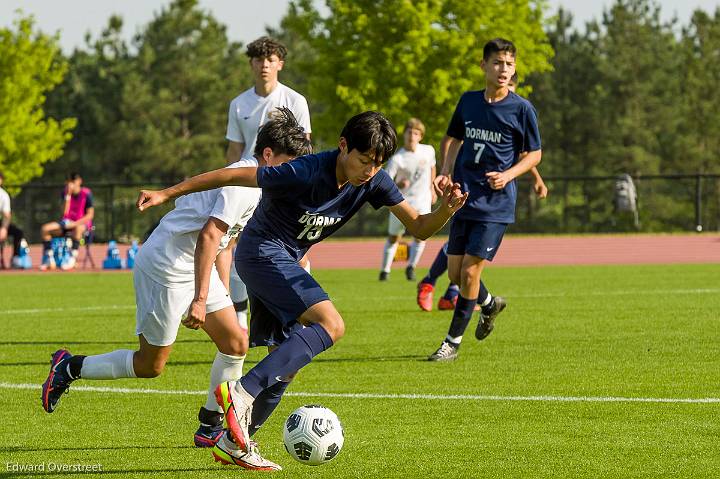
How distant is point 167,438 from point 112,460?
61 cm

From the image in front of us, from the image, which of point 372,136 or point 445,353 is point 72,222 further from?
point 372,136

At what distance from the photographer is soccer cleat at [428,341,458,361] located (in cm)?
1009

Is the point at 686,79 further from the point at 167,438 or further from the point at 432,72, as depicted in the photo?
the point at 167,438

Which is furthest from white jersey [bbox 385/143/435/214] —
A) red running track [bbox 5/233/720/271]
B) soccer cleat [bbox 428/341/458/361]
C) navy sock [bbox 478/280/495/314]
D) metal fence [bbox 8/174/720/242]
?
metal fence [bbox 8/174/720/242]

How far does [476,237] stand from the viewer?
407 inches

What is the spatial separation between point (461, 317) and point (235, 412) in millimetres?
4613

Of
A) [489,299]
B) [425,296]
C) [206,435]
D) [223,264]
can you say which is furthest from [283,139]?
[425,296]

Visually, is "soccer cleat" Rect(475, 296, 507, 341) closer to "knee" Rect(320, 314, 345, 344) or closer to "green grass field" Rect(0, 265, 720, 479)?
"green grass field" Rect(0, 265, 720, 479)

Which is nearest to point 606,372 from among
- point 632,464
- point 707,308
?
point 632,464

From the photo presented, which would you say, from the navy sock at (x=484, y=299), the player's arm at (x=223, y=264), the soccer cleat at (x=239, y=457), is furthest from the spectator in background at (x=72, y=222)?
the soccer cleat at (x=239, y=457)

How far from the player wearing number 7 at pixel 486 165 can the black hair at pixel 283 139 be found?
3579 mm

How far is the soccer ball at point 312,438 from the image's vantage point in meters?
6.06

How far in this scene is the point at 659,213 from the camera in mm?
45562

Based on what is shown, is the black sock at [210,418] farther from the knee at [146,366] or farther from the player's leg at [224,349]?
the knee at [146,366]
